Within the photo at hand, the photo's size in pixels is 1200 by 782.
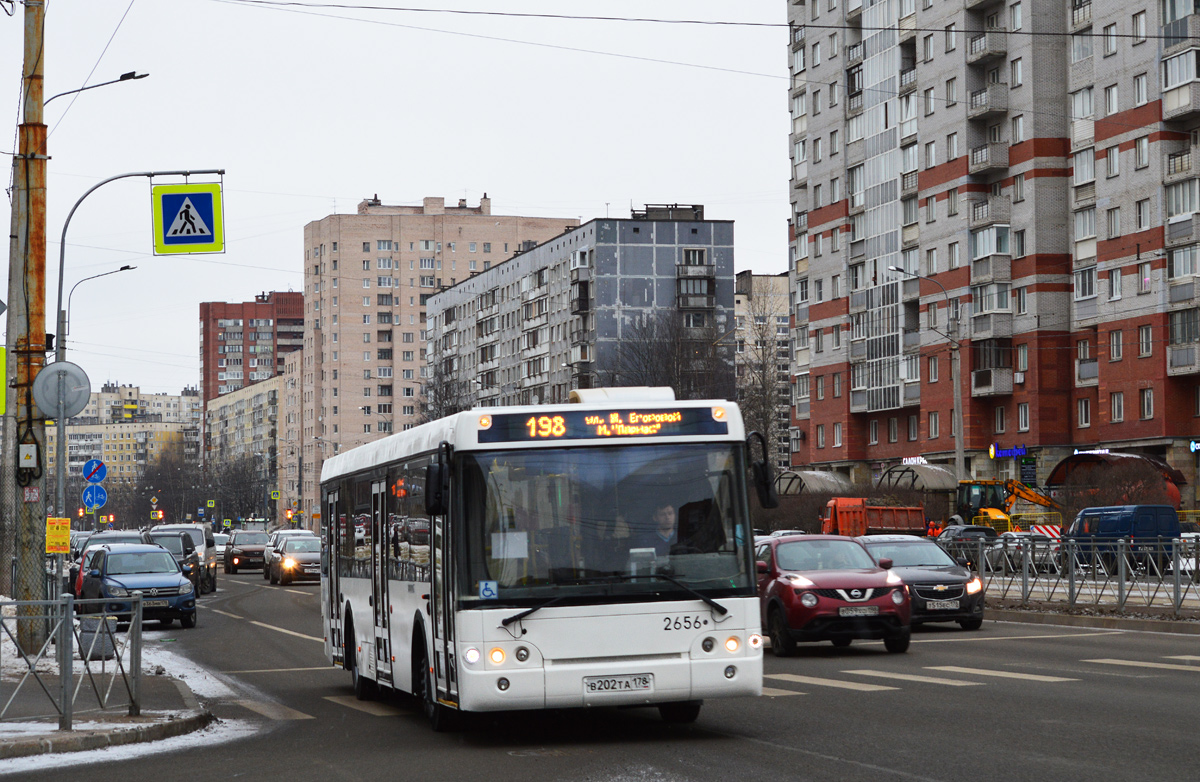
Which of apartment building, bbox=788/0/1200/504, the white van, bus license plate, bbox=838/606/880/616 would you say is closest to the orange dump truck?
apartment building, bbox=788/0/1200/504

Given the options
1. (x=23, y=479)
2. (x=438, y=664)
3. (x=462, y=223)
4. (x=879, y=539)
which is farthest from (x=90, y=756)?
(x=462, y=223)

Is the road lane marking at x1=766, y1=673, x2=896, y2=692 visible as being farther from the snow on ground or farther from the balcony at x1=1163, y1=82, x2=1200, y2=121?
the balcony at x1=1163, y1=82, x2=1200, y2=121

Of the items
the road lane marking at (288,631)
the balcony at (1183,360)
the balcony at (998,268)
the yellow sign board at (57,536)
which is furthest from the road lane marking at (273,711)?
the balcony at (998,268)

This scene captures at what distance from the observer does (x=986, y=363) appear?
237ft

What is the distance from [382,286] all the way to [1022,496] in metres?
119

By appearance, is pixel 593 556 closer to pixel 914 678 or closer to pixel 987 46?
pixel 914 678

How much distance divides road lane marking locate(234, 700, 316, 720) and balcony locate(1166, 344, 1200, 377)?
170 ft

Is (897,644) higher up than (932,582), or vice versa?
(932,582)

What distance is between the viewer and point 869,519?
5456 cm

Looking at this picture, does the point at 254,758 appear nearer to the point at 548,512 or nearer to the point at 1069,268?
the point at 548,512

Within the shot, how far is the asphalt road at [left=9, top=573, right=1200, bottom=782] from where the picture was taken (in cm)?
1009

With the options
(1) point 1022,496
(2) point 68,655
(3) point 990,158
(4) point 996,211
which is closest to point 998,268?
(4) point 996,211

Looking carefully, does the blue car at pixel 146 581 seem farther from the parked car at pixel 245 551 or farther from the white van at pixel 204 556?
the parked car at pixel 245 551

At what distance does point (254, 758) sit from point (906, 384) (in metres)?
69.1
